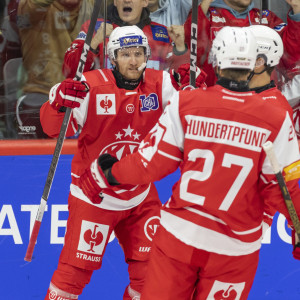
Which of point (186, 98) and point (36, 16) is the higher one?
point (186, 98)

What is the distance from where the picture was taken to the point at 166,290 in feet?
7.89

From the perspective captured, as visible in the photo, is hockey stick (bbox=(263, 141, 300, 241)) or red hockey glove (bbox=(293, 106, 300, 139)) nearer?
hockey stick (bbox=(263, 141, 300, 241))

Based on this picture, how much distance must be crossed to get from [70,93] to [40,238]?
40.9 inches

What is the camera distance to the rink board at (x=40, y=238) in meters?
3.43

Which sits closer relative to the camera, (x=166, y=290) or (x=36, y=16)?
(x=166, y=290)

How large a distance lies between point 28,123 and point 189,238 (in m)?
1.45

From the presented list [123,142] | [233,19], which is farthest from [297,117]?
[123,142]

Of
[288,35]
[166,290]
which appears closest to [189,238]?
[166,290]

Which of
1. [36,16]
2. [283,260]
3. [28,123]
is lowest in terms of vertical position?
[283,260]

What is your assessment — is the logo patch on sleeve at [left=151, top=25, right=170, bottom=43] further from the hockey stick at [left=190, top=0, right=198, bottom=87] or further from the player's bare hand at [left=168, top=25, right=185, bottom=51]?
the hockey stick at [left=190, top=0, right=198, bottom=87]

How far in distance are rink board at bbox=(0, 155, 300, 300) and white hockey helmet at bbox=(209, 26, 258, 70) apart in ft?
4.20

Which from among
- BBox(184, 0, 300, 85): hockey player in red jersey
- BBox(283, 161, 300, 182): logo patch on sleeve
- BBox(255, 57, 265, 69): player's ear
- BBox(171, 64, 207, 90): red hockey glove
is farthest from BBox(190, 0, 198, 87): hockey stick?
BBox(283, 161, 300, 182): logo patch on sleeve

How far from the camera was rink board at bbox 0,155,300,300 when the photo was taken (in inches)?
135

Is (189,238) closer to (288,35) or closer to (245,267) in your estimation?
(245,267)
